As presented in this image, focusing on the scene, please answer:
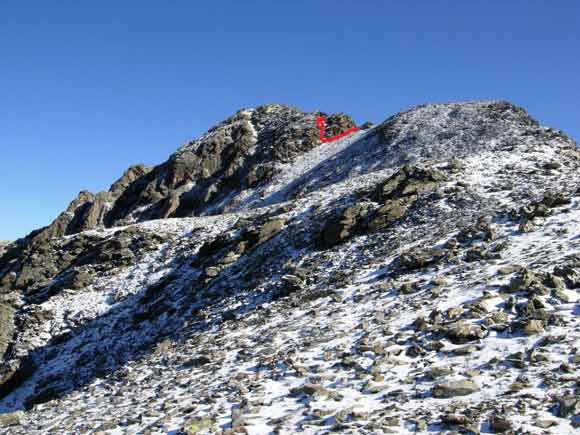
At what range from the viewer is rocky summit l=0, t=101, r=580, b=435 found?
9711mm

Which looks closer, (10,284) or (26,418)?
(26,418)

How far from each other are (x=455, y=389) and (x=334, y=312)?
624 cm

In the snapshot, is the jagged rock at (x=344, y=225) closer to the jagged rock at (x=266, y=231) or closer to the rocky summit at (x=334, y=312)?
the rocky summit at (x=334, y=312)

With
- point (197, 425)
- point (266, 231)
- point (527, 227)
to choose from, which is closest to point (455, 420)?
point (197, 425)

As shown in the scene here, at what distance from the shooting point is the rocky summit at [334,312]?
9711mm

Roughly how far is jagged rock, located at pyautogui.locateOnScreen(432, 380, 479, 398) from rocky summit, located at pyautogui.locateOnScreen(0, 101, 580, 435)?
3cm

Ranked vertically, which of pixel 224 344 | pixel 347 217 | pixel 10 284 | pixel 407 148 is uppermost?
pixel 407 148

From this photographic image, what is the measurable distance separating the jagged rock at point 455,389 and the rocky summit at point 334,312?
0.03 metres

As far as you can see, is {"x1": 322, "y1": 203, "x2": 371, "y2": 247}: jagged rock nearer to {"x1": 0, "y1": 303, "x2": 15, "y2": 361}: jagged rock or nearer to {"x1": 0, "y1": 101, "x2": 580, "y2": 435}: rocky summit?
{"x1": 0, "y1": 101, "x2": 580, "y2": 435}: rocky summit

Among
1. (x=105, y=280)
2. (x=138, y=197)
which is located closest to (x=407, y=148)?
(x=105, y=280)

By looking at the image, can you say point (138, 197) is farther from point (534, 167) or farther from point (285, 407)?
point (285, 407)

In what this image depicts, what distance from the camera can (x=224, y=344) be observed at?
51.5 feet

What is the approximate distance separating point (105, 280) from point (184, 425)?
2273 centimetres

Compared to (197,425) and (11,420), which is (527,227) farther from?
(11,420)
